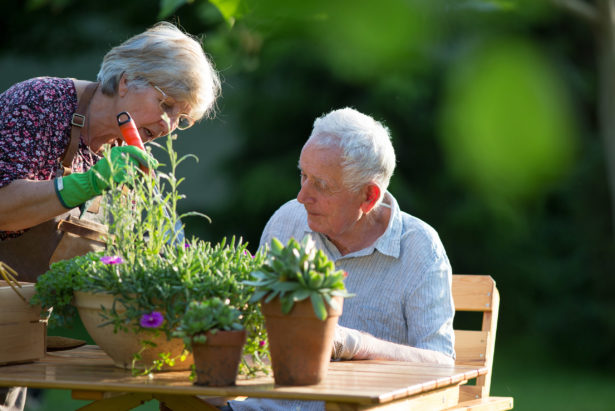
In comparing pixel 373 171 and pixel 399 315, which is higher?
pixel 373 171

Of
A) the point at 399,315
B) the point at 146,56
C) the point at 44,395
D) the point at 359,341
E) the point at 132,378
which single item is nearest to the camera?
the point at 132,378

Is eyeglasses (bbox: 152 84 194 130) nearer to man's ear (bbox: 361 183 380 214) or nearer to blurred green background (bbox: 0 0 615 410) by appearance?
man's ear (bbox: 361 183 380 214)

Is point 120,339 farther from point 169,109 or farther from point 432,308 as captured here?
point 169,109

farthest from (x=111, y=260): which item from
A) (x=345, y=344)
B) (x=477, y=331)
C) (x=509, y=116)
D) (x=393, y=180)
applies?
(x=393, y=180)

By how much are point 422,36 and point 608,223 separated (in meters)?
7.35

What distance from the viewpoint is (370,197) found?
2332 mm

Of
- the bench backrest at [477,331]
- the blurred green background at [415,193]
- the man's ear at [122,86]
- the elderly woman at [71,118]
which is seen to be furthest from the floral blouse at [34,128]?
the blurred green background at [415,193]

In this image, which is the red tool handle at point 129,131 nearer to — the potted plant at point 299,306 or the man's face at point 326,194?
the man's face at point 326,194

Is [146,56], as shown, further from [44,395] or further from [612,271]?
[612,271]

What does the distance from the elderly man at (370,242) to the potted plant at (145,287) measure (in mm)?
547

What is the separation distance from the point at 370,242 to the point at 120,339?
0.87m

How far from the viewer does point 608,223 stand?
7.44 m

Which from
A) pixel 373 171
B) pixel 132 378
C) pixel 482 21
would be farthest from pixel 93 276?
pixel 482 21

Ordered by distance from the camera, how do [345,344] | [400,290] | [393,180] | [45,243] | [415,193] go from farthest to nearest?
1. [415,193]
2. [393,180]
3. [45,243]
4. [400,290]
5. [345,344]
